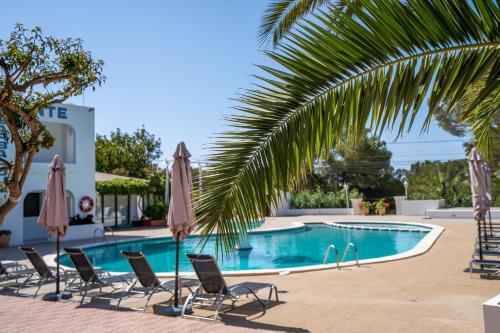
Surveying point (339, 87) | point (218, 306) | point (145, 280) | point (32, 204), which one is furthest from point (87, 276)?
point (32, 204)

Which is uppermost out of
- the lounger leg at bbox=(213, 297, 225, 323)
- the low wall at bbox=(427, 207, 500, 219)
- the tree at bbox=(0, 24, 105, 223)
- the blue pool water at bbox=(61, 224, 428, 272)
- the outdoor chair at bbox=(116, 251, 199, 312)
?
the tree at bbox=(0, 24, 105, 223)

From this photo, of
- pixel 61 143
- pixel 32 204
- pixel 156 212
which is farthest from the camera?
pixel 156 212

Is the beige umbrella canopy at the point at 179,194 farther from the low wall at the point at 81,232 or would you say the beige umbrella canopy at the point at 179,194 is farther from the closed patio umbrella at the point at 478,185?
the low wall at the point at 81,232

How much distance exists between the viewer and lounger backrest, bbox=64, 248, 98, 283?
838 centimetres

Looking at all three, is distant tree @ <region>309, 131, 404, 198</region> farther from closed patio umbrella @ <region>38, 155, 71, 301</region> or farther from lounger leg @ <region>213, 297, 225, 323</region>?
lounger leg @ <region>213, 297, 225, 323</region>

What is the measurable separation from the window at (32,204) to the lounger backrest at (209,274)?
1627cm

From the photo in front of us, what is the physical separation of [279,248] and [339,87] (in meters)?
15.8

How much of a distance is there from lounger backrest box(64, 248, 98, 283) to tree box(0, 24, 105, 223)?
1371 mm

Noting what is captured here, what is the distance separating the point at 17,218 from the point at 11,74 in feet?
40.6

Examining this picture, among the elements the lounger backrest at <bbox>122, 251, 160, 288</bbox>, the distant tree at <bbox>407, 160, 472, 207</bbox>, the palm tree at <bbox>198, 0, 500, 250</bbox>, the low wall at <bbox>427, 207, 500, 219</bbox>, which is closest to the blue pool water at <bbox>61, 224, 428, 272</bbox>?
the lounger backrest at <bbox>122, 251, 160, 288</bbox>

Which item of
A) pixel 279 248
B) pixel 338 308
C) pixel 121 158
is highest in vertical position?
pixel 121 158

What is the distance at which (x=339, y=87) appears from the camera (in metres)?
2.66

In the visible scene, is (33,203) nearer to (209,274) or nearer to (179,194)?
(179,194)

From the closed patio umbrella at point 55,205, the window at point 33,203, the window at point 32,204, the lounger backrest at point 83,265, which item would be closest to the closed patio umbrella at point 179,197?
the lounger backrest at point 83,265
